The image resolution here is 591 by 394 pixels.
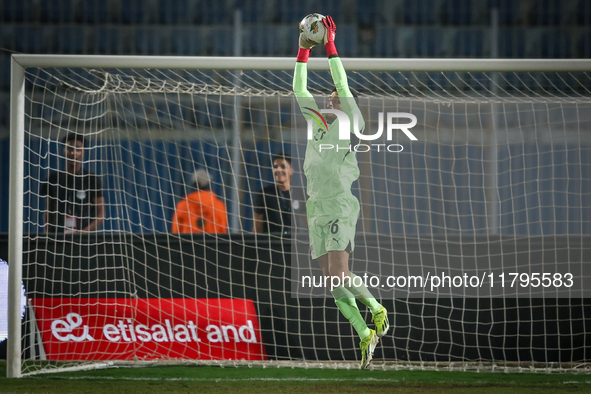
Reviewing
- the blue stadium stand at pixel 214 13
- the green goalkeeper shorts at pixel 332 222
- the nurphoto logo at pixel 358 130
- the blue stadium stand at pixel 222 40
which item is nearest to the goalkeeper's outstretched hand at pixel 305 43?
the nurphoto logo at pixel 358 130

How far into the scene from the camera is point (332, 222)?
4133mm

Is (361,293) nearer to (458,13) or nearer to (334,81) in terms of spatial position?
(334,81)

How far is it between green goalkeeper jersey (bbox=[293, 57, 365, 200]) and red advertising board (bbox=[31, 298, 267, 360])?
145cm

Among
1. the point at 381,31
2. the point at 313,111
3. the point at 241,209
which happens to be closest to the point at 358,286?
the point at 313,111

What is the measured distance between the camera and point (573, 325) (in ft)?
16.6

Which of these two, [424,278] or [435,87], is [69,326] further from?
[435,87]

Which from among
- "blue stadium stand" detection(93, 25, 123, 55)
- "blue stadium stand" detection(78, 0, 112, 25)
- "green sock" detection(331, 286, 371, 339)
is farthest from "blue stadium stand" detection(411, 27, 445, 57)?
"green sock" detection(331, 286, 371, 339)

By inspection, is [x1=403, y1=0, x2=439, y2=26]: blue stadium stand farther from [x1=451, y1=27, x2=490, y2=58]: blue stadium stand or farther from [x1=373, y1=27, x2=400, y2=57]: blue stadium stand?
[x1=451, y1=27, x2=490, y2=58]: blue stadium stand

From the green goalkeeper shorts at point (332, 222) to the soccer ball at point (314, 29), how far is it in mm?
915

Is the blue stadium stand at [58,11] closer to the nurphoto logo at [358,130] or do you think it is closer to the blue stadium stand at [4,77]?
the blue stadium stand at [4,77]

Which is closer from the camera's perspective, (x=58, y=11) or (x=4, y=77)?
(x=4, y=77)

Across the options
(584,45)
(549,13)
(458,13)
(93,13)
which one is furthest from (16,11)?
(584,45)

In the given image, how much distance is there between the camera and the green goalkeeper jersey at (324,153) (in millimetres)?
4145

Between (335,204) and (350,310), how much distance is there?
62cm
